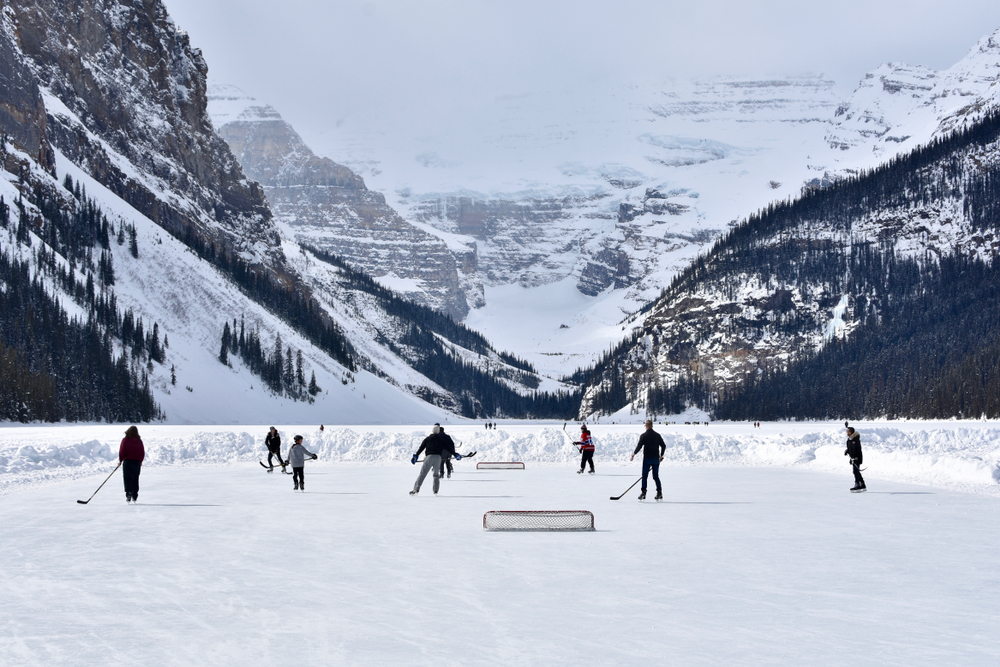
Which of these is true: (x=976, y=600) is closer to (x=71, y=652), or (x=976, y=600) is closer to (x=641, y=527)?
(x=641, y=527)

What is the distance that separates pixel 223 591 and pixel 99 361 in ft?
350

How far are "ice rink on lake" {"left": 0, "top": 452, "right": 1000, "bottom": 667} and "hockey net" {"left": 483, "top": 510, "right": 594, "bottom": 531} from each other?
571 mm

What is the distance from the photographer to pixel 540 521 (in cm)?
2148

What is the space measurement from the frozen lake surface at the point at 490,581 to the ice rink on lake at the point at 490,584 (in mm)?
53

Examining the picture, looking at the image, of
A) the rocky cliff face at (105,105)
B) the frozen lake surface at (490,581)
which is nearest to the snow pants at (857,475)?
the frozen lake surface at (490,581)

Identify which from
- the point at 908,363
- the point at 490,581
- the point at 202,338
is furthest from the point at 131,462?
the point at 908,363

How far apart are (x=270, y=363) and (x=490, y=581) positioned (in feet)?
462

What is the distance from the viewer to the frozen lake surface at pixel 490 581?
34.0 ft

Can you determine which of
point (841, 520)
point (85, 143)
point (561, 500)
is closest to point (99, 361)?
point (85, 143)

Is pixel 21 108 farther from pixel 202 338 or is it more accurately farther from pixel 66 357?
pixel 66 357

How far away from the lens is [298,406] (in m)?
145

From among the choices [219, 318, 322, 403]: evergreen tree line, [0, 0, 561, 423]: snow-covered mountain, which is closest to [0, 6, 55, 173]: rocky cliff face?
[0, 0, 561, 423]: snow-covered mountain

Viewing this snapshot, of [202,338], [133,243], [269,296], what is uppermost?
[133,243]

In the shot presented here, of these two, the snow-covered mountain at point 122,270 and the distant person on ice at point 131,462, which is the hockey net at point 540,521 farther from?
the snow-covered mountain at point 122,270
